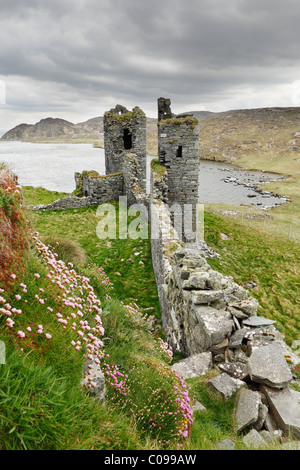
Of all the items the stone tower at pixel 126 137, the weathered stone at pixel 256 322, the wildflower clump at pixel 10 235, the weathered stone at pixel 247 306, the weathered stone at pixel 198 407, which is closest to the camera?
the wildflower clump at pixel 10 235

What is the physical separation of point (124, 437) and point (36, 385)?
1076 millimetres

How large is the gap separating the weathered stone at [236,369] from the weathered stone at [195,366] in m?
0.39

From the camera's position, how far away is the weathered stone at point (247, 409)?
13.1 feet

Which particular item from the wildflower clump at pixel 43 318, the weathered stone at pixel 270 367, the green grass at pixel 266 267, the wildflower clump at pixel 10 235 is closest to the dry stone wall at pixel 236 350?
the weathered stone at pixel 270 367

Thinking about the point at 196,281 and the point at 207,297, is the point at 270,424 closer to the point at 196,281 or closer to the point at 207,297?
the point at 207,297

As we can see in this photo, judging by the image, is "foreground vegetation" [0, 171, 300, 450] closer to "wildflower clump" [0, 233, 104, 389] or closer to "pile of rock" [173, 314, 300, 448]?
"wildflower clump" [0, 233, 104, 389]

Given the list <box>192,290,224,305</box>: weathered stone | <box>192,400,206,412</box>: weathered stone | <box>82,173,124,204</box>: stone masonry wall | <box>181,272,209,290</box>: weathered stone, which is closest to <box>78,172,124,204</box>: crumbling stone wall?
<box>82,173,124,204</box>: stone masonry wall

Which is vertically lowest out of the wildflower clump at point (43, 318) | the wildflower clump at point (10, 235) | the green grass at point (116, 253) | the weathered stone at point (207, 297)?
the green grass at point (116, 253)

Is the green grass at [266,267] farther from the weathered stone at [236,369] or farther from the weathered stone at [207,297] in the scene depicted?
the weathered stone at [236,369]

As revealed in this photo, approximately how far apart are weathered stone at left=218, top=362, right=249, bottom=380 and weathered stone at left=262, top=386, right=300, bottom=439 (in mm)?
416

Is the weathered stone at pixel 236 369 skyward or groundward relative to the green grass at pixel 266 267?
skyward

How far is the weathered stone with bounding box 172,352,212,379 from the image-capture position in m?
5.38

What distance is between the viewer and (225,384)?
15.4 feet

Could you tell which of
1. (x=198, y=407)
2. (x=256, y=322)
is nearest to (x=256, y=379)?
(x=198, y=407)
